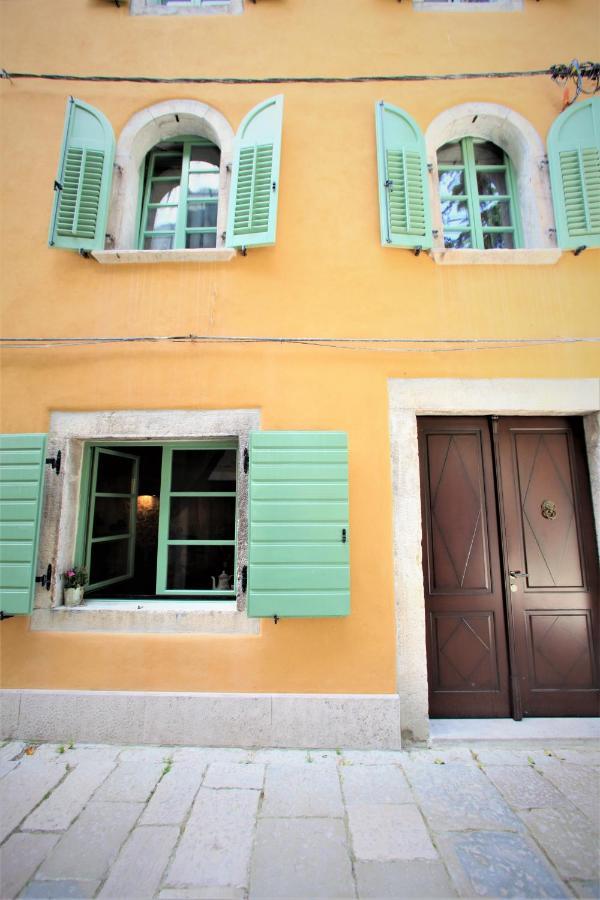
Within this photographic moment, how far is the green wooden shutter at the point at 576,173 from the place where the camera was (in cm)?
372

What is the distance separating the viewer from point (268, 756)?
3080 millimetres

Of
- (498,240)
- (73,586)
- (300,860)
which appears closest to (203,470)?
(73,586)

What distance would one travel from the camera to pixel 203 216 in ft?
13.9

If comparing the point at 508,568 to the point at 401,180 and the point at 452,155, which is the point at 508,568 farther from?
the point at 452,155

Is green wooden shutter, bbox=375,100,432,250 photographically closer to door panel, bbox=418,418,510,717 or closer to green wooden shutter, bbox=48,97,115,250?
door panel, bbox=418,418,510,717

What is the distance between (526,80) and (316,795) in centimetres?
638

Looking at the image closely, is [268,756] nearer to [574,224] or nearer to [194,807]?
[194,807]

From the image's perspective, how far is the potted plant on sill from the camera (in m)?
3.52

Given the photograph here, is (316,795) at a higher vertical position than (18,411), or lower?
lower

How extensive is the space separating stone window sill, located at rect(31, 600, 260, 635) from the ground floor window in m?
0.32

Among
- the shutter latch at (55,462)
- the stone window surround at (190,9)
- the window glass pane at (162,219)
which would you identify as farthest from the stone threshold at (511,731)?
the stone window surround at (190,9)

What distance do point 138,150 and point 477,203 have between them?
346 cm

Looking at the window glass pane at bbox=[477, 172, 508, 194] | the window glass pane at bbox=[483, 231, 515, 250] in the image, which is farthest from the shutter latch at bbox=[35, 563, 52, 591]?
the window glass pane at bbox=[477, 172, 508, 194]

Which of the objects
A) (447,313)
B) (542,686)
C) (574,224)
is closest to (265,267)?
(447,313)
